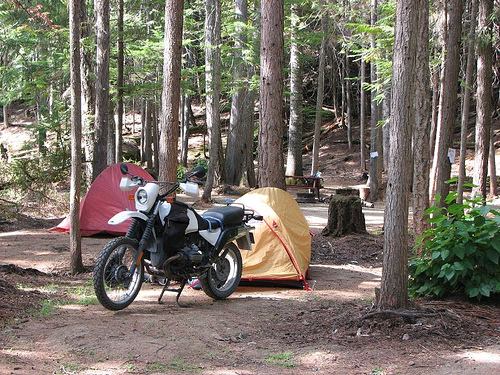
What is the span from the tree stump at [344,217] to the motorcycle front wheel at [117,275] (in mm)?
6612

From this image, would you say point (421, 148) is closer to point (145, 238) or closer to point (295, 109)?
point (145, 238)

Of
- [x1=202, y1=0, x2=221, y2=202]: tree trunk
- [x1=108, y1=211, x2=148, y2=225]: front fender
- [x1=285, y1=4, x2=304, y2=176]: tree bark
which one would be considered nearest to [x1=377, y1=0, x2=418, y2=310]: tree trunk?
[x1=108, y1=211, x2=148, y2=225]: front fender

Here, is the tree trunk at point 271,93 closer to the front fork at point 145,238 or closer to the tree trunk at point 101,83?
the front fork at point 145,238

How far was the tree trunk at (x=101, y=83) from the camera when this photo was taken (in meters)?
16.2

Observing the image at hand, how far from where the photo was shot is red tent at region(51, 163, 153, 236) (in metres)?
12.6

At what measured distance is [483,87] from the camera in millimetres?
15961

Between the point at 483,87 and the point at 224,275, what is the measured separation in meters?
11.3

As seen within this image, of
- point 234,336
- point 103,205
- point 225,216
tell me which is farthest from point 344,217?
point 234,336

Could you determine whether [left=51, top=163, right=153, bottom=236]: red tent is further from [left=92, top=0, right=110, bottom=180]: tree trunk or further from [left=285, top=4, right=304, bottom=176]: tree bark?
[left=285, top=4, right=304, bottom=176]: tree bark

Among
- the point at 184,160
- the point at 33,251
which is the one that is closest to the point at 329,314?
the point at 33,251

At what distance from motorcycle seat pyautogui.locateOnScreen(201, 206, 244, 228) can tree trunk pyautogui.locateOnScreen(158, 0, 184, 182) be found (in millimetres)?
1514

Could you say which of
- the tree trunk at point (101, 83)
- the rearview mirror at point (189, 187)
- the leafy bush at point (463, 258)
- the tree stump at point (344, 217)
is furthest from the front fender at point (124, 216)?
the tree trunk at point (101, 83)

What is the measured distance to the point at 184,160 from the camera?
102 ft

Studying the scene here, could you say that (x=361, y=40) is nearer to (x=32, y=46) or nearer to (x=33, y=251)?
(x=32, y=46)
